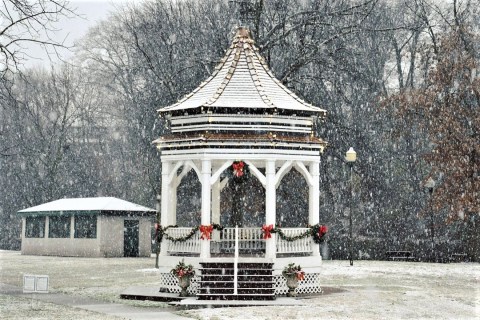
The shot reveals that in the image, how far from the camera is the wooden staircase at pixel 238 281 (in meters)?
22.0

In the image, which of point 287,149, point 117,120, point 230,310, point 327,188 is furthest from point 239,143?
point 117,120

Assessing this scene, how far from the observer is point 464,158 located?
1499 inches

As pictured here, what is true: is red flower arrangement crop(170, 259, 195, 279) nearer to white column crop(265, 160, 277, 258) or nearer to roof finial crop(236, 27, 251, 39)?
white column crop(265, 160, 277, 258)

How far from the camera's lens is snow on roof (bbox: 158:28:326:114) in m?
23.6

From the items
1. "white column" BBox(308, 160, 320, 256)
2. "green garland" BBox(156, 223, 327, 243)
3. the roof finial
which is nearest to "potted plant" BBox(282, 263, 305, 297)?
"green garland" BBox(156, 223, 327, 243)

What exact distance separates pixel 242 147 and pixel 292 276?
12.2ft

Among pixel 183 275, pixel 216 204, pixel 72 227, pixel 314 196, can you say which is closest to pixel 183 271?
pixel 183 275

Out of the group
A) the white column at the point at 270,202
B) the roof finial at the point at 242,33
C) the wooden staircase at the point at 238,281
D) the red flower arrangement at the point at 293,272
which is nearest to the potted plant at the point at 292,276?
the red flower arrangement at the point at 293,272

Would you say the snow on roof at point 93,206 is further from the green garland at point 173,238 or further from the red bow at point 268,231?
the red bow at point 268,231

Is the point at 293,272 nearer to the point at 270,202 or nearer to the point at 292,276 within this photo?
the point at 292,276

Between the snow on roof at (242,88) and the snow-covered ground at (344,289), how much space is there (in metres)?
5.48

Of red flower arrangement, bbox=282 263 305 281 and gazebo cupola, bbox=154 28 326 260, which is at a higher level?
gazebo cupola, bbox=154 28 326 260

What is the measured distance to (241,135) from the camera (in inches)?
915

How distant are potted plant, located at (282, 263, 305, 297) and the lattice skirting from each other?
328 millimetres
